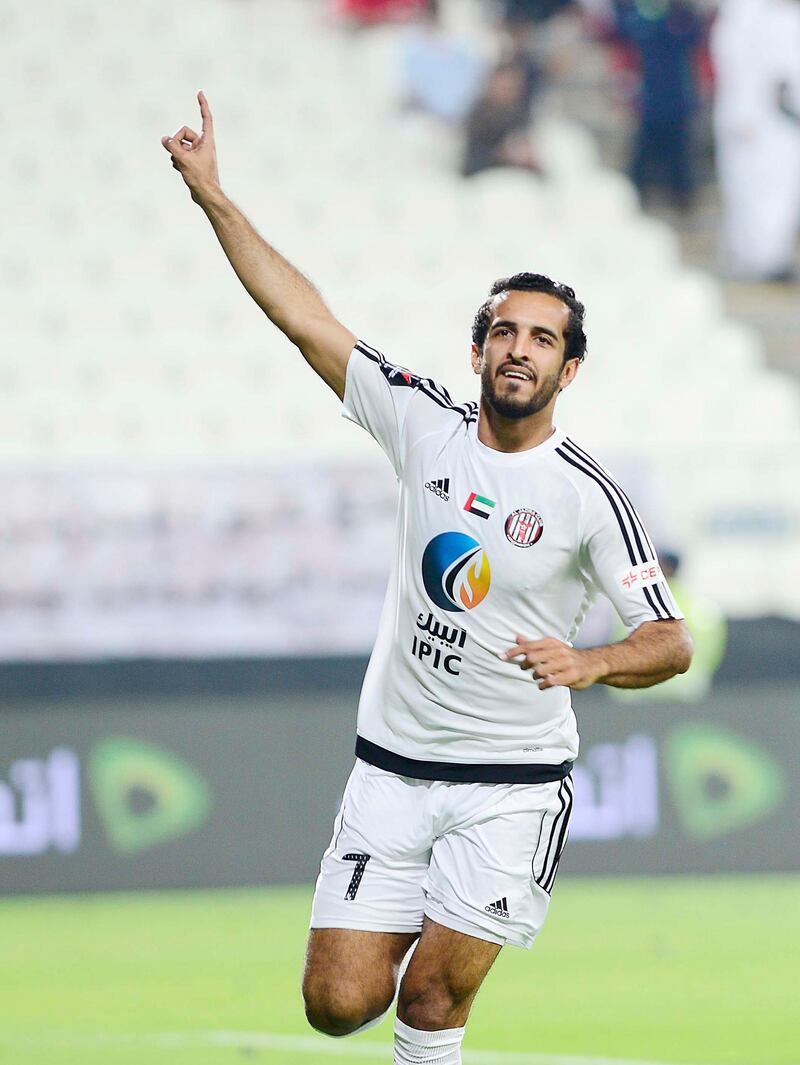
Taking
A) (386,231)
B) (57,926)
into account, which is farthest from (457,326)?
(57,926)

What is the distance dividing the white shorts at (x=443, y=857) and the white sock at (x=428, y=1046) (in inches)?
9.8

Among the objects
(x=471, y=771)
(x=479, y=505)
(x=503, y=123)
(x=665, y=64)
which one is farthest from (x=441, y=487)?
(x=665, y=64)

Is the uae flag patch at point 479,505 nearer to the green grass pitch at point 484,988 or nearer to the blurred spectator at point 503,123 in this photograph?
the green grass pitch at point 484,988

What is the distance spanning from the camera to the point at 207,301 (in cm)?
1166

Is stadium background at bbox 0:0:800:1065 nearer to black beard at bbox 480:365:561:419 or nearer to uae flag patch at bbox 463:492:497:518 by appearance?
uae flag patch at bbox 463:492:497:518

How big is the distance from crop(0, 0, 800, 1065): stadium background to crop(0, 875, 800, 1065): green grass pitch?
0.08 feet

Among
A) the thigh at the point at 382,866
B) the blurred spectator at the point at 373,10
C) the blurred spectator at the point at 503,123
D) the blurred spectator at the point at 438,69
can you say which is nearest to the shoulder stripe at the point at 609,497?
the thigh at the point at 382,866

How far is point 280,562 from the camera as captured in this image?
8570 mm

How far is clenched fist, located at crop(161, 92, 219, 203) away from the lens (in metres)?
4.45

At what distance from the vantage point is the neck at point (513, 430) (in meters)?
4.28

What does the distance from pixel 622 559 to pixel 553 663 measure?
56 cm

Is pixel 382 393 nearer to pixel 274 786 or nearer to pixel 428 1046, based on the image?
pixel 428 1046

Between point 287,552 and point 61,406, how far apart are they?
273 cm

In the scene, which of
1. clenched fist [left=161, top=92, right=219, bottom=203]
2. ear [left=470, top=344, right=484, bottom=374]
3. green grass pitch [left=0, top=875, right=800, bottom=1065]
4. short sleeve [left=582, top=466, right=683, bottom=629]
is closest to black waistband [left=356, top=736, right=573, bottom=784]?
short sleeve [left=582, top=466, right=683, bottom=629]
